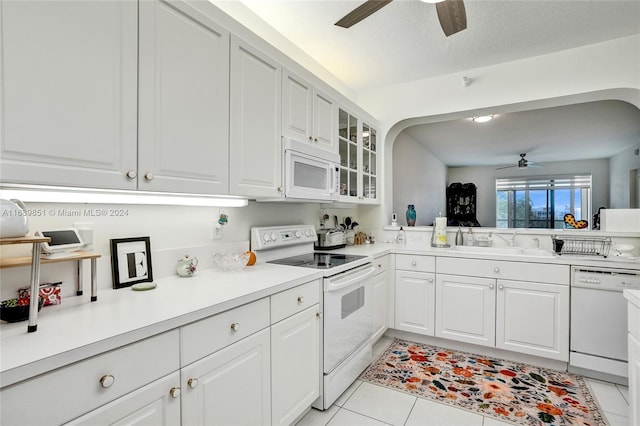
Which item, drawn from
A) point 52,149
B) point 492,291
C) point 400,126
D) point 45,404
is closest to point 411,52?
point 400,126

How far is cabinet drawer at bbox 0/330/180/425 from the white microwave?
120 centimetres

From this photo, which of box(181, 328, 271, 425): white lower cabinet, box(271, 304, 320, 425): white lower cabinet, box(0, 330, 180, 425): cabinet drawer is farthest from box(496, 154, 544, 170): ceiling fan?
box(0, 330, 180, 425): cabinet drawer

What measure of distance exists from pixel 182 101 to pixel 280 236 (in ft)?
4.06

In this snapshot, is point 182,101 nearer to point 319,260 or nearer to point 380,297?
point 319,260

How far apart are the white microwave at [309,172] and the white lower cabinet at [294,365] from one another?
768 millimetres

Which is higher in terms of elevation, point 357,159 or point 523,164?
point 523,164

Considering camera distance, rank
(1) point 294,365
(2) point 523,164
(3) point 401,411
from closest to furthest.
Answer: (1) point 294,365
(3) point 401,411
(2) point 523,164

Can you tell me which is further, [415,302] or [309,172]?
[415,302]

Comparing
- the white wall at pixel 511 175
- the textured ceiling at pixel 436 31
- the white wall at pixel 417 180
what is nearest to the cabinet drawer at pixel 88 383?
the textured ceiling at pixel 436 31

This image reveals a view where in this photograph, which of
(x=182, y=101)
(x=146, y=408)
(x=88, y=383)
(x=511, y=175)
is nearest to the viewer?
(x=88, y=383)

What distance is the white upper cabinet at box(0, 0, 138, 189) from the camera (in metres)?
0.91

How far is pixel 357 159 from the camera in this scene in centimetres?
302

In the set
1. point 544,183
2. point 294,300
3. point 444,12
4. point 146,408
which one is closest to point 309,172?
point 294,300

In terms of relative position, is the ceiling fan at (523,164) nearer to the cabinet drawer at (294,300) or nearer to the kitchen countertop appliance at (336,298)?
the kitchen countertop appliance at (336,298)
